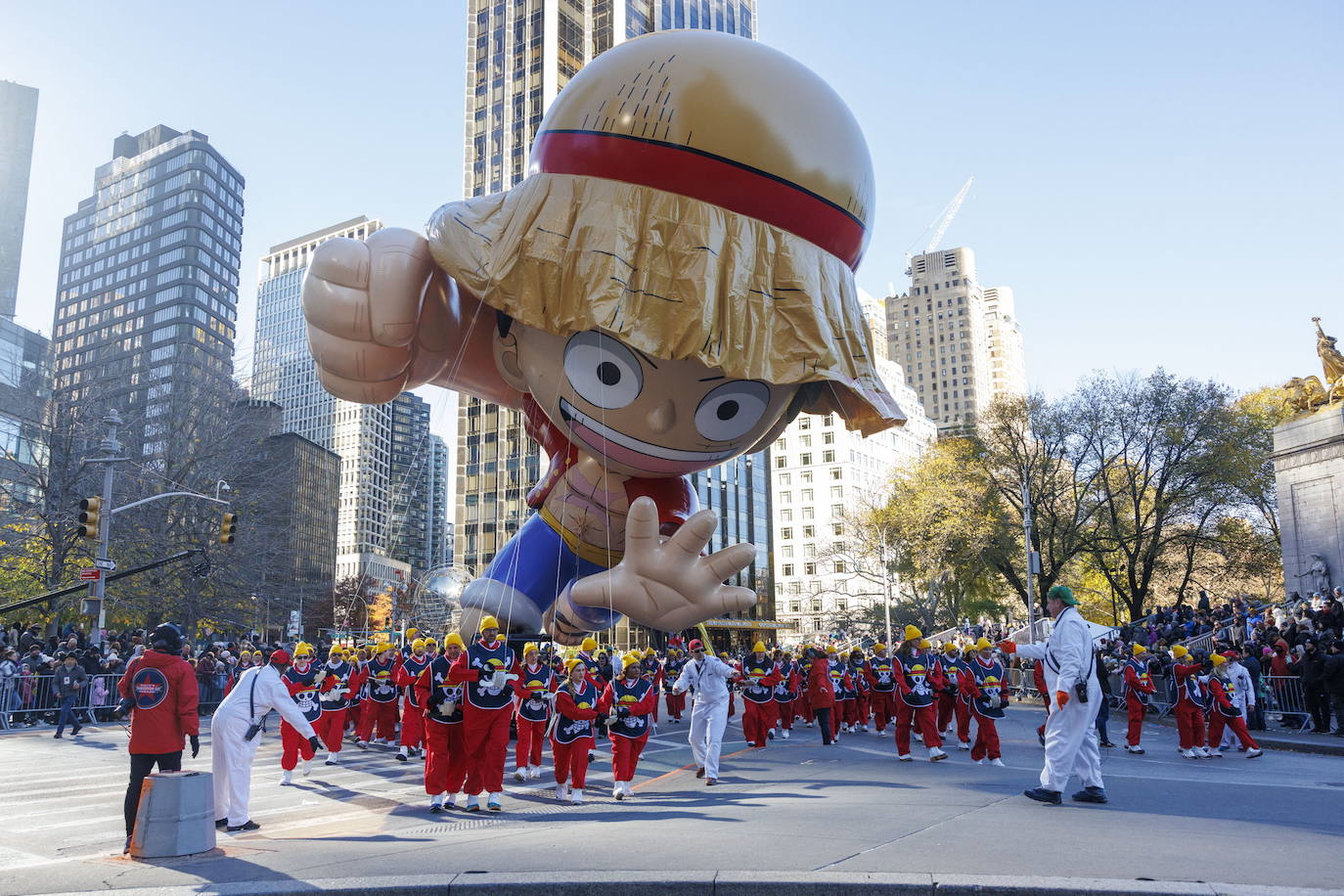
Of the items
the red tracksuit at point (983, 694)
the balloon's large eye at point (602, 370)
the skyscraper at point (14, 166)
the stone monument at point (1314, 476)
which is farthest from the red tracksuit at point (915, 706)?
the skyscraper at point (14, 166)

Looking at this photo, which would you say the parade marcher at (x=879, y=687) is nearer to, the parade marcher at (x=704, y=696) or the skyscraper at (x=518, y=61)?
the parade marcher at (x=704, y=696)

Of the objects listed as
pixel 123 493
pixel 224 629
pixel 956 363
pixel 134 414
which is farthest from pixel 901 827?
pixel 956 363

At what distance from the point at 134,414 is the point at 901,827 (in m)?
32.5

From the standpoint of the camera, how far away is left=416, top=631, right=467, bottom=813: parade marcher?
9375 millimetres

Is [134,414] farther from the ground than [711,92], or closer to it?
farther from the ground

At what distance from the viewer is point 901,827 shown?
739 centimetres

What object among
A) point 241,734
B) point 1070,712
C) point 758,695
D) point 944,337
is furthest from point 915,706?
point 944,337

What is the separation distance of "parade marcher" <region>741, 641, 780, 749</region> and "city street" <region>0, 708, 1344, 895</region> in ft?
8.50

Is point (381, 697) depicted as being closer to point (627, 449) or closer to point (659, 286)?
point (627, 449)

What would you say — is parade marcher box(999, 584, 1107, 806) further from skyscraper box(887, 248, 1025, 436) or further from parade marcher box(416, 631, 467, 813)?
skyscraper box(887, 248, 1025, 436)

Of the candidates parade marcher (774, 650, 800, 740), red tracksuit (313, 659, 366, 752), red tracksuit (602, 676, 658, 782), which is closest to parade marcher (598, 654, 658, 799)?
red tracksuit (602, 676, 658, 782)

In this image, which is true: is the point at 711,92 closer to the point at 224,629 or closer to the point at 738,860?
the point at 738,860

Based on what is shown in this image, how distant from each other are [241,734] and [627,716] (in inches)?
160

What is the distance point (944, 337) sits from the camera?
492 feet
